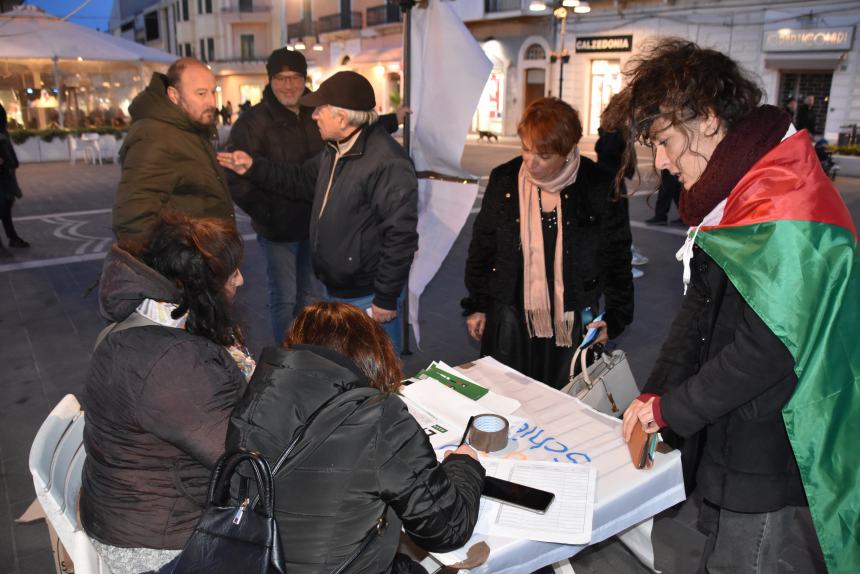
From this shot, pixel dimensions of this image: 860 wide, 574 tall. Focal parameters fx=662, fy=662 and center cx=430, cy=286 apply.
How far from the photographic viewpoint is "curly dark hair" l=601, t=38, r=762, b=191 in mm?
1691

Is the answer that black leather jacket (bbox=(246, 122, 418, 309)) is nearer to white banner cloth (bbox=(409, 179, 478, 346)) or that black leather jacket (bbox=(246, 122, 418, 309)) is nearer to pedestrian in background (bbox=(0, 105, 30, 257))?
white banner cloth (bbox=(409, 179, 478, 346))

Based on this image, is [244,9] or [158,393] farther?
[244,9]

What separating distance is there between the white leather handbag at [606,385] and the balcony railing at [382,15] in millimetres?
28695

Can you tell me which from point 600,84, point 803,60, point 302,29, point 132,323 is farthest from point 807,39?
point 302,29

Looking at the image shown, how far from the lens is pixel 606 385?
2.25 m

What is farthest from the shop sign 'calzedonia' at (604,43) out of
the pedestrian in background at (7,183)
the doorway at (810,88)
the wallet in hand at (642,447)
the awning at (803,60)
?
the wallet in hand at (642,447)

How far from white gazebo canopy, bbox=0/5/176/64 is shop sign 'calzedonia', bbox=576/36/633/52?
14266mm

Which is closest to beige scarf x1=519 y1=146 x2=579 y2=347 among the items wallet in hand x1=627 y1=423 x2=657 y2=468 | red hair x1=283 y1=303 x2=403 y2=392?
wallet in hand x1=627 y1=423 x2=657 y2=468

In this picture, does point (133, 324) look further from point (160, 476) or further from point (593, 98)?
point (593, 98)

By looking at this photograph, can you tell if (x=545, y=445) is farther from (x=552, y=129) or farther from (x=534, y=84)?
(x=534, y=84)

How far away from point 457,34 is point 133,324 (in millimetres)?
2570

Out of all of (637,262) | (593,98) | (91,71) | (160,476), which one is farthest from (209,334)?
(593,98)

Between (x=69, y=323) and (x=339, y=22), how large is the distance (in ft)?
103

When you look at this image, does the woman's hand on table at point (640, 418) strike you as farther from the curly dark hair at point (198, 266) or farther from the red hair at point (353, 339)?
the curly dark hair at point (198, 266)
